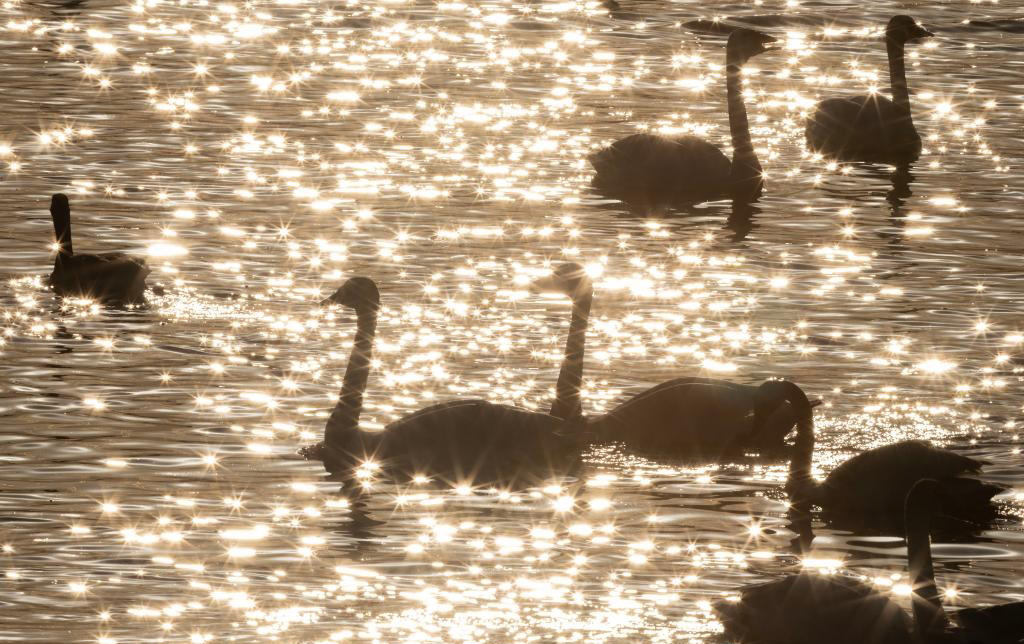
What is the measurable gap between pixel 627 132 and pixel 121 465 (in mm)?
16014

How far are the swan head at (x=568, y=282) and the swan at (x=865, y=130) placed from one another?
1294 cm

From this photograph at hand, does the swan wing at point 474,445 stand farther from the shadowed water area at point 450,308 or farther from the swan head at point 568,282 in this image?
the swan head at point 568,282

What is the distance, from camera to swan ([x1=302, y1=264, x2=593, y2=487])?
1698cm

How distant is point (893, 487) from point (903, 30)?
18.6 metres

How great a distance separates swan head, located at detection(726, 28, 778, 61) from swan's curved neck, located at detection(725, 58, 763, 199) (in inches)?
27.5

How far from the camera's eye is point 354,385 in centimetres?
1773

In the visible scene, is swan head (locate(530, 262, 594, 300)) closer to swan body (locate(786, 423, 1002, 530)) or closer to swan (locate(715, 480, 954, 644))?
swan body (locate(786, 423, 1002, 530))

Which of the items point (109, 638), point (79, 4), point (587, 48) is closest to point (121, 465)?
point (109, 638)

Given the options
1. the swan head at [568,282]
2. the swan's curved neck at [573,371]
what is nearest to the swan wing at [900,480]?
the swan's curved neck at [573,371]

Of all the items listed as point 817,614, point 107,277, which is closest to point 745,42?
point 107,277

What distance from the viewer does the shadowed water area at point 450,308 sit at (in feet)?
47.5

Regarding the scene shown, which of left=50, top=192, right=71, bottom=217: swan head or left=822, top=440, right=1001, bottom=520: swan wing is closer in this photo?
left=822, top=440, right=1001, bottom=520: swan wing

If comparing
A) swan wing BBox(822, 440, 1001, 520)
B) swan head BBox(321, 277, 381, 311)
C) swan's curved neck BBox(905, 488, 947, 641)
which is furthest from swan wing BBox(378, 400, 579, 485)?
swan's curved neck BBox(905, 488, 947, 641)

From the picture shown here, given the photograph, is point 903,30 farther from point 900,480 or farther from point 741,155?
point 900,480
